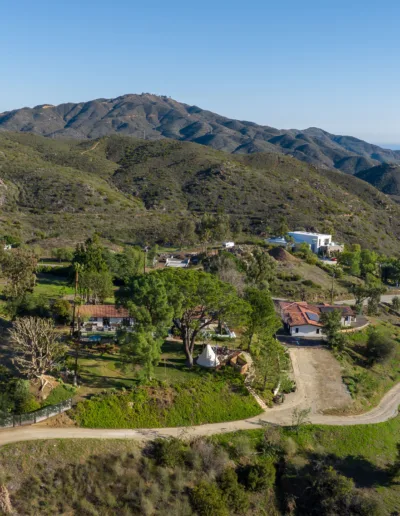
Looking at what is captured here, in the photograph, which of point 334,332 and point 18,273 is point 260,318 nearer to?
point 334,332

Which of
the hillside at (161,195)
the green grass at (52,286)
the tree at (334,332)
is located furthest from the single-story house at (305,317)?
the hillside at (161,195)

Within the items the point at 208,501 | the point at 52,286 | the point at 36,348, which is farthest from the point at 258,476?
the point at 52,286

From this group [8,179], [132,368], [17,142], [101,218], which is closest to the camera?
[132,368]

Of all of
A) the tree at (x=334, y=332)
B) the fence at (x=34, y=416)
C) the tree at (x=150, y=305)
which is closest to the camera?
the fence at (x=34, y=416)

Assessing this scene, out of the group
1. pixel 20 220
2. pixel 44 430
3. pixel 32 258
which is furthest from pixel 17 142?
pixel 44 430

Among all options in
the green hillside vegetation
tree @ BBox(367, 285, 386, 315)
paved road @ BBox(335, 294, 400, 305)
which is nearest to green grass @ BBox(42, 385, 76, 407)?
the green hillside vegetation

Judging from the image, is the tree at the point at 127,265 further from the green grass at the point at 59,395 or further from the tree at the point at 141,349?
the green grass at the point at 59,395

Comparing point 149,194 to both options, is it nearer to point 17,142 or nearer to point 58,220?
point 58,220
